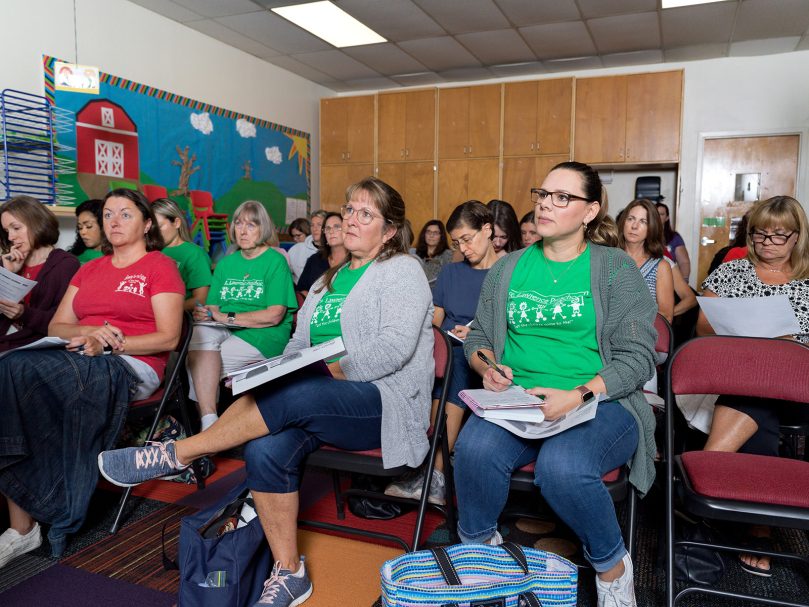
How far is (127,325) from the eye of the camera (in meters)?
2.53

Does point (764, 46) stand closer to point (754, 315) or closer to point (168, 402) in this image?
point (754, 315)

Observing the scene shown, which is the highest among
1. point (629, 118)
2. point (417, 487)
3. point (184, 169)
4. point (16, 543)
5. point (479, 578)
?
point (629, 118)

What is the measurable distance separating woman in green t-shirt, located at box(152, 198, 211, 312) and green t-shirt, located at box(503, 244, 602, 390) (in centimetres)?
223

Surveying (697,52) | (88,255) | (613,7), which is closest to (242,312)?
(88,255)

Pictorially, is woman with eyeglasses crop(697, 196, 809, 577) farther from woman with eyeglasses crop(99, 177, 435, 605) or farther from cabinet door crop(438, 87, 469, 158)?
cabinet door crop(438, 87, 469, 158)

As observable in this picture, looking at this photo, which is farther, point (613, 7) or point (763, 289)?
point (613, 7)

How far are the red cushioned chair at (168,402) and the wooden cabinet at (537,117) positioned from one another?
473 cm

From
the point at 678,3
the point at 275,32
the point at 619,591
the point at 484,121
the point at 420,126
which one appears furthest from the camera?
the point at 420,126

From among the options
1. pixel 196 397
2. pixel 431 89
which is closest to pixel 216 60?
pixel 431 89

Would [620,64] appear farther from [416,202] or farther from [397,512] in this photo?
[397,512]

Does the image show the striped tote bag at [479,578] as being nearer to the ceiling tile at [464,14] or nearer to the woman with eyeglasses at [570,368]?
the woman with eyeglasses at [570,368]

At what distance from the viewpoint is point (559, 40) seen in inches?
223

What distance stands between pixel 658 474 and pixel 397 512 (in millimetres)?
1053

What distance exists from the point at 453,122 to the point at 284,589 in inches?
227
